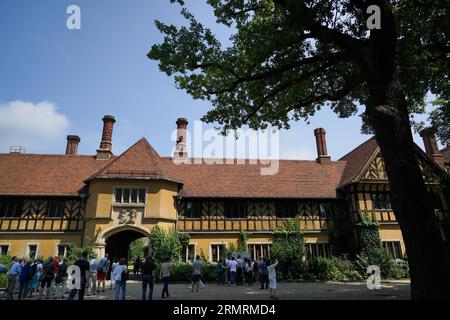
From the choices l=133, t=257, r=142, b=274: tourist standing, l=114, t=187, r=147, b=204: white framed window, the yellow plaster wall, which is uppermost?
l=114, t=187, r=147, b=204: white framed window

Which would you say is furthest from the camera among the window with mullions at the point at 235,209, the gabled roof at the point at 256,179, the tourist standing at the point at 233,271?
the gabled roof at the point at 256,179

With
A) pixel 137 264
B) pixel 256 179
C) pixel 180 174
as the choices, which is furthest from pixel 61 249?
pixel 256 179

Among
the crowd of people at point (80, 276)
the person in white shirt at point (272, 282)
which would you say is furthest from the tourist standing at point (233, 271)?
the person in white shirt at point (272, 282)

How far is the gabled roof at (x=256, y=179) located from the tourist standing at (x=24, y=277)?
35.7 feet

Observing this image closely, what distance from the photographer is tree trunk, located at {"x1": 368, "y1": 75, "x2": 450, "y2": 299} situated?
5527 mm

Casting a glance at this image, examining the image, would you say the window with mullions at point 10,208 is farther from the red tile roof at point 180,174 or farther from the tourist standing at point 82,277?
the tourist standing at point 82,277

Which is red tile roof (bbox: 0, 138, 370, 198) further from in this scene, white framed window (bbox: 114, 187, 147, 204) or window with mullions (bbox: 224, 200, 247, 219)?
white framed window (bbox: 114, 187, 147, 204)

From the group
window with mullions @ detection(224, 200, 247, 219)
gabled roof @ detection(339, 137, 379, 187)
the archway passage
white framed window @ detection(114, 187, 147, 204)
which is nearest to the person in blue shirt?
white framed window @ detection(114, 187, 147, 204)

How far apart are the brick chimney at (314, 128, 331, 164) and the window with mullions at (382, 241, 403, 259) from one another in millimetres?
8740

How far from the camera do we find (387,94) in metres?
6.66

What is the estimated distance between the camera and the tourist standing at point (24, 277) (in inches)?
411

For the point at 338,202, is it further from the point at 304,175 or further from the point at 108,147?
the point at 108,147

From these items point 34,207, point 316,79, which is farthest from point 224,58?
point 34,207
